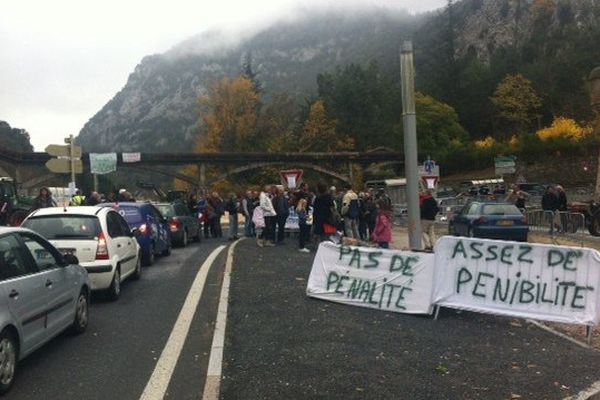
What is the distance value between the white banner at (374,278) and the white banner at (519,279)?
295 mm

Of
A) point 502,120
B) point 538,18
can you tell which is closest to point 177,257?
point 502,120

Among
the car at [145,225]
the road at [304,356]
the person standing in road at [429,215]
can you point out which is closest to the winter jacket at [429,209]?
the person standing in road at [429,215]

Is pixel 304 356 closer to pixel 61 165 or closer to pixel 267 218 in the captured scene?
pixel 267 218

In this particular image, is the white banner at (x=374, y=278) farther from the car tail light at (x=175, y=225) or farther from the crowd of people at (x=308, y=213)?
the car tail light at (x=175, y=225)

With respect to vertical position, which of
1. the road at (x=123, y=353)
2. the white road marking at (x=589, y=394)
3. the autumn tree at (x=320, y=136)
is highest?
the autumn tree at (x=320, y=136)

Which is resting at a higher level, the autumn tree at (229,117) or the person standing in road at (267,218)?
the autumn tree at (229,117)

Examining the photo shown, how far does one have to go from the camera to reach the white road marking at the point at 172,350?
19.1 ft

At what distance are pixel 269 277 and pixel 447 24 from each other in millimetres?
132608

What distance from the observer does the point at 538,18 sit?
141m

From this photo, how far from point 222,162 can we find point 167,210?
65893 mm

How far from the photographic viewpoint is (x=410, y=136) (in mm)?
11891

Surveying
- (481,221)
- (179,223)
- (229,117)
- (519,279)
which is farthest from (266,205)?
(229,117)

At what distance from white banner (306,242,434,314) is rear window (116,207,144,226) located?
6.13m

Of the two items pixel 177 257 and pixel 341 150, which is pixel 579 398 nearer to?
pixel 177 257
